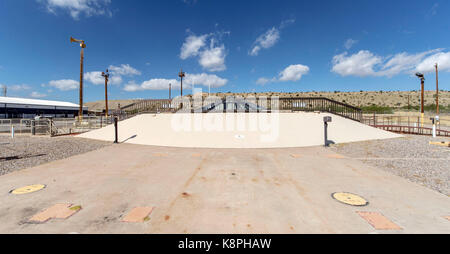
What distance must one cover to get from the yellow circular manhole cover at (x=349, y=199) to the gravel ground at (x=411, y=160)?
2021mm

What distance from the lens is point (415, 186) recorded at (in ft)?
14.1

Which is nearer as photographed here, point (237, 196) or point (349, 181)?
point (237, 196)

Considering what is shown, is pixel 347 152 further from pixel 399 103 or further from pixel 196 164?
pixel 399 103

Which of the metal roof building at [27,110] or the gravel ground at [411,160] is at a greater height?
the metal roof building at [27,110]

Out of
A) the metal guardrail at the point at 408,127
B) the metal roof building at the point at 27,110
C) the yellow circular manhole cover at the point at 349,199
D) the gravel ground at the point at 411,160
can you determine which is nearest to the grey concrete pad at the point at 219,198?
the yellow circular manhole cover at the point at 349,199

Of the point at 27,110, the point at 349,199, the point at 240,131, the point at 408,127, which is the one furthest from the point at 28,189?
the point at 27,110

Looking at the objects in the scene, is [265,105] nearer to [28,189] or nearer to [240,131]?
[240,131]

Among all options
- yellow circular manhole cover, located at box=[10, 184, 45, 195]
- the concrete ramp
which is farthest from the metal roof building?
yellow circular manhole cover, located at box=[10, 184, 45, 195]

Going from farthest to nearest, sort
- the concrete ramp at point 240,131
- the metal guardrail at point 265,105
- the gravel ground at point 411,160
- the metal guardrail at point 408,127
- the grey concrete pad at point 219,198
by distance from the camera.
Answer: the metal guardrail at point 408,127 → the metal guardrail at point 265,105 → the concrete ramp at point 240,131 → the gravel ground at point 411,160 → the grey concrete pad at point 219,198

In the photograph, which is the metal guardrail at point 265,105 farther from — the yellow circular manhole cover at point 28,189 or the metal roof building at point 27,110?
the metal roof building at point 27,110

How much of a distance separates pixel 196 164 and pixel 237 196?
2777 mm

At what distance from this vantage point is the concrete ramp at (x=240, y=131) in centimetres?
1008

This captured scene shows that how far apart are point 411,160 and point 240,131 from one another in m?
7.40
